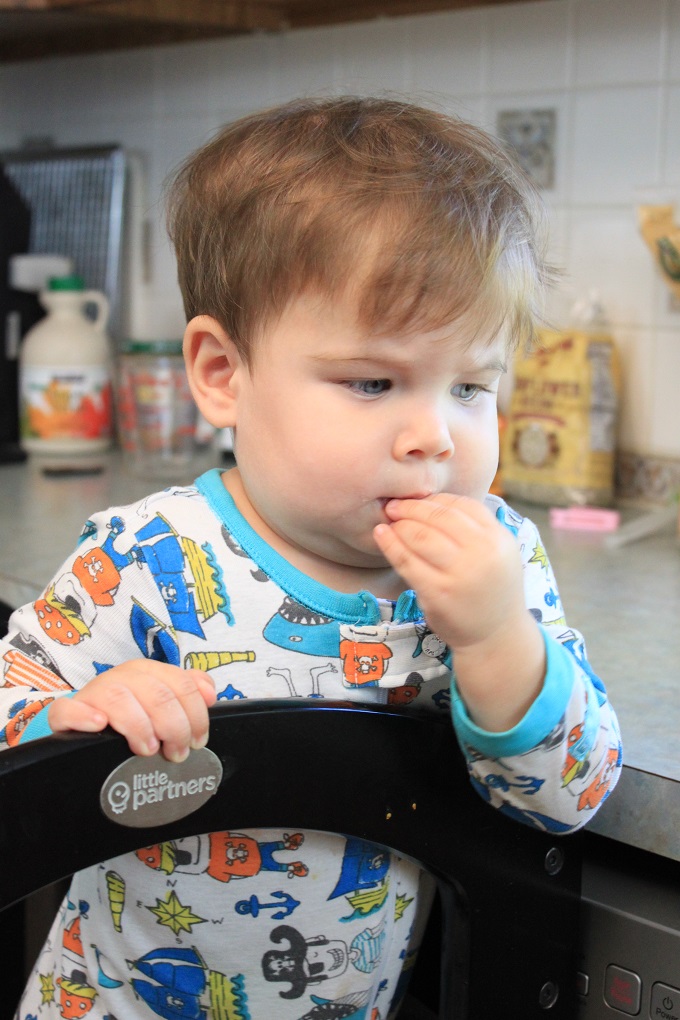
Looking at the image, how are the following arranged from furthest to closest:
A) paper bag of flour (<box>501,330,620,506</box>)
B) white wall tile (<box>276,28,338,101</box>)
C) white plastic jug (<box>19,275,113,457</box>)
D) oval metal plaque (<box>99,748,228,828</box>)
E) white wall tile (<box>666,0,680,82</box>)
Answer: white plastic jug (<box>19,275,113,457</box>), white wall tile (<box>276,28,338,101</box>), paper bag of flour (<box>501,330,620,506</box>), white wall tile (<box>666,0,680,82</box>), oval metal plaque (<box>99,748,228,828</box>)

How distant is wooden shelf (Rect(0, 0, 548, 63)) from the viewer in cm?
154

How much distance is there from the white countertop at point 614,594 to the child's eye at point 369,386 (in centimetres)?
27

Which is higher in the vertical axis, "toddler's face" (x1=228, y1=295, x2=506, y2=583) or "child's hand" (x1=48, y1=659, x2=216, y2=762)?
"toddler's face" (x1=228, y1=295, x2=506, y2=583)

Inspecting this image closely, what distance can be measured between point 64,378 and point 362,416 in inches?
49.9

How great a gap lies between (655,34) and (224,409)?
2.82ft

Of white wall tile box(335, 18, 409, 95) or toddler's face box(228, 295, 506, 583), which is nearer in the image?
toddler's face box(228, 295, 506, 583)

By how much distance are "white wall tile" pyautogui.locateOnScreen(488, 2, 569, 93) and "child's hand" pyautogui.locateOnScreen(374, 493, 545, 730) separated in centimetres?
99

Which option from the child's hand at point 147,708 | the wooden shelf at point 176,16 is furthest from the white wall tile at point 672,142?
the child's hand at point 147,708

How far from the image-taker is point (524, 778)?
65cm

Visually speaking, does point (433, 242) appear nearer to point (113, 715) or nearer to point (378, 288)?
point (378, 288)

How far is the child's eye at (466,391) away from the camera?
71 cm

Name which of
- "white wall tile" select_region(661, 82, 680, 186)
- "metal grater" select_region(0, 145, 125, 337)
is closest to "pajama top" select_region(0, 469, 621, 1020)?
"white wall tile" select_region(661, 82, 680, 186)

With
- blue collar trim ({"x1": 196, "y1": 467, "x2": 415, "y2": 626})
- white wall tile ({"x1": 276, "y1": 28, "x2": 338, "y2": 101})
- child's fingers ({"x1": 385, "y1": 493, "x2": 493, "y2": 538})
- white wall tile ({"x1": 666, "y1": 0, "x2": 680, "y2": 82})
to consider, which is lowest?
blue collar trim ({"x1": 196, "y1": 467, "x2": 415, "y2": 626})

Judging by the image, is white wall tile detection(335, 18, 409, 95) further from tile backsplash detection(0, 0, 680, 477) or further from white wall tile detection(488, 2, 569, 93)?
white wall tile detection(488, 2, 569, 93)
